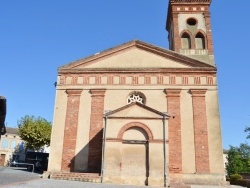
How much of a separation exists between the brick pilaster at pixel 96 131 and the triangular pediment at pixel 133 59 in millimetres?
2558

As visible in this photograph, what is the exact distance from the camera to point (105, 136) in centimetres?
1736

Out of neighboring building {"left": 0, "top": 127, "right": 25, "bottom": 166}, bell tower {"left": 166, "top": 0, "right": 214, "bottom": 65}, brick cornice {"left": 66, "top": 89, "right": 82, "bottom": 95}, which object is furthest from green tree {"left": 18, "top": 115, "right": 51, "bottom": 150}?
bell tower {"left": 166, "top": 0, "right": 214, "bottom": 65}

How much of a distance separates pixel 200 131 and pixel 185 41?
9307 millimetres

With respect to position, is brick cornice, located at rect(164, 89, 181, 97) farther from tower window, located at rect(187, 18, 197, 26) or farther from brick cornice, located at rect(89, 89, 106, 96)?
tower window, located at rect(187, 18, 197, 26)

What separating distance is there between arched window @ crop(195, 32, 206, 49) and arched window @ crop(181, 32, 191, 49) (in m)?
0.72

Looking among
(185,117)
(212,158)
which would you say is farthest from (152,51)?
(212,158)

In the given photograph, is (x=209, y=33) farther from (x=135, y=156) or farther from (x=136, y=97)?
(x=135, y=156)

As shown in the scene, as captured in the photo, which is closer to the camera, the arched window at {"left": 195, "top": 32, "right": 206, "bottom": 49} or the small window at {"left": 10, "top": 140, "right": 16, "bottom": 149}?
the arched window at {"left": 195, "top": 32, "right": 206, "bottom": 49}

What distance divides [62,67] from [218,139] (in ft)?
45.9

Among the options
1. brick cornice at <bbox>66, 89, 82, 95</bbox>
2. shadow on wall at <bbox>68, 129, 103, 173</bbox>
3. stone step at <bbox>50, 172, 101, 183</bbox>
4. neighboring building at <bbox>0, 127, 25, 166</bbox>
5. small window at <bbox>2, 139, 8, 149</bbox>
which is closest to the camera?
stone step at <bbox>50, 172, 101, 183</bbox>

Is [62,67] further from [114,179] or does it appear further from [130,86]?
[114,179]

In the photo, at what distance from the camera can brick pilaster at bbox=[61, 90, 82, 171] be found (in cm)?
1997

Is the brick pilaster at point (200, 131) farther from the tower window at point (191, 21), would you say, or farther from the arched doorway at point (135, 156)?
the tower window at point (191, 21)

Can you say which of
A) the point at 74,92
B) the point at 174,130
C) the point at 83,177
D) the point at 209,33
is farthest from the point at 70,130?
the point at 209,33
